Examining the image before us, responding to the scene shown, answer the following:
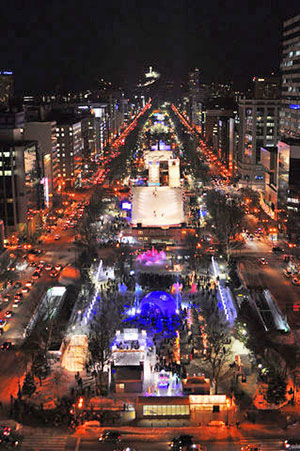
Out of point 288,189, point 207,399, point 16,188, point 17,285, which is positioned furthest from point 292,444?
point 16,188

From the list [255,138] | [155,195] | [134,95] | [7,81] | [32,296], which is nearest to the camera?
[32,296]

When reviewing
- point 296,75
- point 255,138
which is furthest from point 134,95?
point 296,75

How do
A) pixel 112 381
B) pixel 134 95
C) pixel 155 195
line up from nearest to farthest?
pixel 112 381, pixel 155 195, pixel 134 95

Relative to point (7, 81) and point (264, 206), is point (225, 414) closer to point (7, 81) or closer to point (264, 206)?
point (264, 206)

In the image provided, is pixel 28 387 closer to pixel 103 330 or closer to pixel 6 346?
pixel 6 346

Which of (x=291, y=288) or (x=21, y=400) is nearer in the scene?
(x=21, y=400)

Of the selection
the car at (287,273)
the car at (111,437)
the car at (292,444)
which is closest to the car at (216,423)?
→ the car at (292,444)
